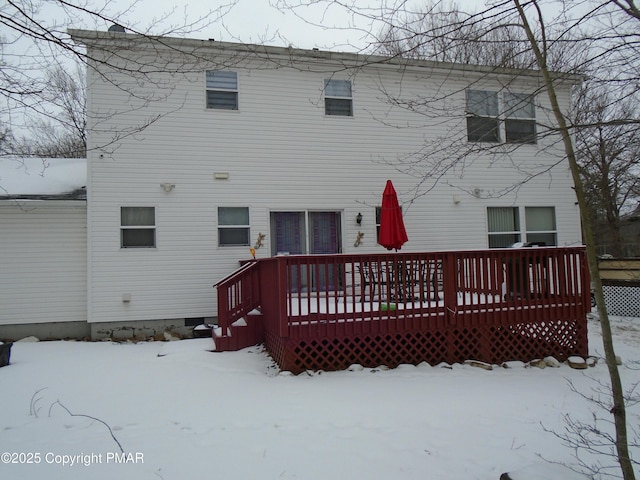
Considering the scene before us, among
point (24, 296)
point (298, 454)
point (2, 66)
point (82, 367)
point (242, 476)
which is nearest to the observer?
point (242, 476)

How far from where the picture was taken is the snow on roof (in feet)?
28.3

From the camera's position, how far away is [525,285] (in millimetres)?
7121

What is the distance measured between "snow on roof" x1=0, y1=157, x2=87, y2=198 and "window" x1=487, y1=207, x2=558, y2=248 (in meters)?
8.90

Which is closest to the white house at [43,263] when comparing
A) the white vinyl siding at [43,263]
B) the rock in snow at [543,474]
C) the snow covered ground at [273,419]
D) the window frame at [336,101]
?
the white vinyl siding at [43,263]

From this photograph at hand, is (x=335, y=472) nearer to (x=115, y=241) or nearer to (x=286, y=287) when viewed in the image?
(x=286, y=287)

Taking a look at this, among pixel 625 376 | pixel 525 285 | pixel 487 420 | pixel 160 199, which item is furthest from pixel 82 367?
pixel 625 376

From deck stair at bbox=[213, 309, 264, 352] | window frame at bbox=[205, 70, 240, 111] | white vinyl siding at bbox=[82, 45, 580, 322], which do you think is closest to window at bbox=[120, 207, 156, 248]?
white vinyl siding at bbox=[82, 45, 580, 322]

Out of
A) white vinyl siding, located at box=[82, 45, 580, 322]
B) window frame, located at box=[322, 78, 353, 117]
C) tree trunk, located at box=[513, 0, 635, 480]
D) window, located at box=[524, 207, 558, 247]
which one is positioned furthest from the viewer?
window, located at box=[524, 207, 558, 247]

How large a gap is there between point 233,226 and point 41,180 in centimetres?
410

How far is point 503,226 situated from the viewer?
1045 cm

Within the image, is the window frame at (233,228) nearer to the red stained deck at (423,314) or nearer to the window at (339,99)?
the red stained deck at (423,314)

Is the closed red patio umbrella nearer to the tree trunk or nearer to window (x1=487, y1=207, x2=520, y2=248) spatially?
window (x1=487, y1=207, x2=520, y2=248)

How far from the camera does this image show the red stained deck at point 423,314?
598 centimetres

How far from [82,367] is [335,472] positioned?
15.0ft
